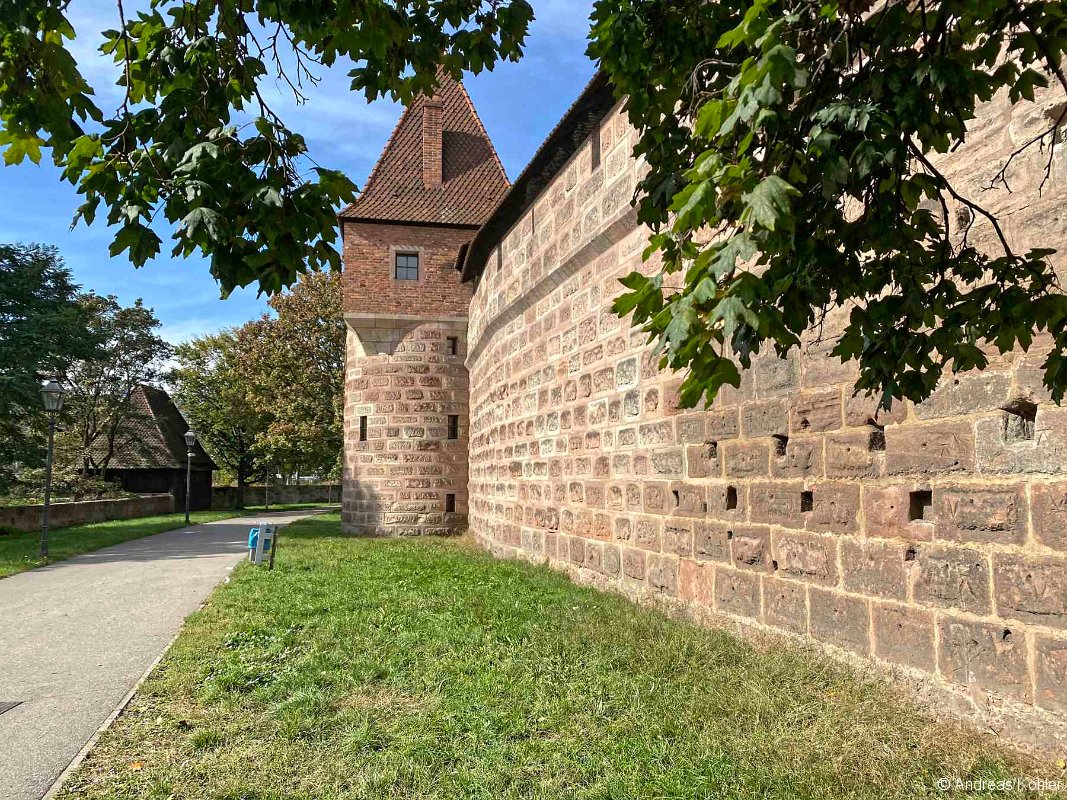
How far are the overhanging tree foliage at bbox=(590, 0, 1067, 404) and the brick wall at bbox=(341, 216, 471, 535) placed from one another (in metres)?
14.4

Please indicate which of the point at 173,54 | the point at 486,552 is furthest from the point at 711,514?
the point at 486,552

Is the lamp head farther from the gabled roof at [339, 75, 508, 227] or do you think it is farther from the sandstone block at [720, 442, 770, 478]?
the sandstone block at [720, 442, 770, 478]

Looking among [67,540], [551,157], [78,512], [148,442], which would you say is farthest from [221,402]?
[551,157]

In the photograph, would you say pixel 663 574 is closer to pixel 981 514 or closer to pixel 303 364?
pixel 981 514

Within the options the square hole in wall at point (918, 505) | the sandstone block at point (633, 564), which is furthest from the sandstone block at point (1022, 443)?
the sandstone block at point (633, 564)

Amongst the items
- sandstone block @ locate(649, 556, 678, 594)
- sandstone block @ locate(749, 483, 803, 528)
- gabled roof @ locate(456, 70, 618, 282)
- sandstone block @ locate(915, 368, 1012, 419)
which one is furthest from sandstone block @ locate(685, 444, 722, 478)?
gabled roof @ locate(456, 70, 618, 282)

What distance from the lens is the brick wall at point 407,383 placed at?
54.2ft

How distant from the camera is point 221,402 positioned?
38.6 metres

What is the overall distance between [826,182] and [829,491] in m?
3.19

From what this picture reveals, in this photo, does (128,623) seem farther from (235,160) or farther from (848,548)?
(848,548)

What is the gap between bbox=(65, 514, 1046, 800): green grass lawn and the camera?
3.19m

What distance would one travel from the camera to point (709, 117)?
185cm

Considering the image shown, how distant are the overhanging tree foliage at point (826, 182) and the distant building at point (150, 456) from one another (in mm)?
35480

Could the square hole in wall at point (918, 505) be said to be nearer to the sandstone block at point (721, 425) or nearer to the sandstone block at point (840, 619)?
the sandstone block at point (840, 619)
